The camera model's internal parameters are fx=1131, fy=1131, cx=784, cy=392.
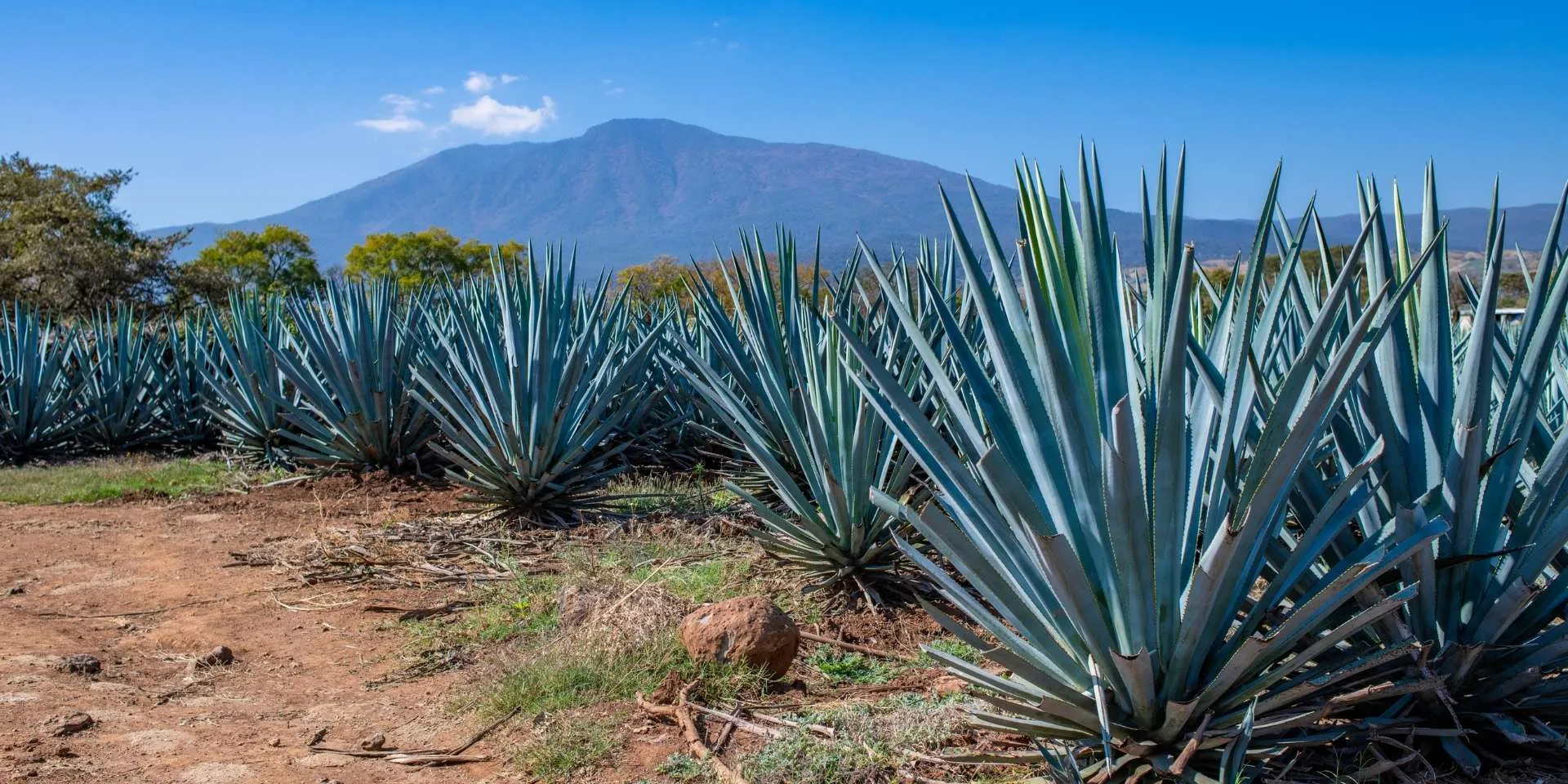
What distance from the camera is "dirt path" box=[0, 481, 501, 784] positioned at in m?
3.57

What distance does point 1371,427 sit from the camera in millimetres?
2824

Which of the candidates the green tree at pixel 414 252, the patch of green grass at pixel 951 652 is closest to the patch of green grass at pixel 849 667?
the patch of green grass at pixel 951 652

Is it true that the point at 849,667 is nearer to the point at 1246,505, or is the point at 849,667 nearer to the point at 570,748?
the point at 570,748

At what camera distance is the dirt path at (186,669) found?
3.57 m

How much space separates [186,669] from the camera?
4.67 metres

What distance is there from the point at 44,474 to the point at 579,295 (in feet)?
18.0

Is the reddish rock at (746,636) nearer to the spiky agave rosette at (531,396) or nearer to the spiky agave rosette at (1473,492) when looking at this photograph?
the spiky agave rosette at (1473,492)

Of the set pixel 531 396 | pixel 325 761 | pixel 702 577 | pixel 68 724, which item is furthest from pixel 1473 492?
pixel 531 396

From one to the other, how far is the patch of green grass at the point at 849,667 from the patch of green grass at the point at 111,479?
6.97 meters

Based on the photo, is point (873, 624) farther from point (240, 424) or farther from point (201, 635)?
point (240, 424)

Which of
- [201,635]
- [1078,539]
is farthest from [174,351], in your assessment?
[1078,539]

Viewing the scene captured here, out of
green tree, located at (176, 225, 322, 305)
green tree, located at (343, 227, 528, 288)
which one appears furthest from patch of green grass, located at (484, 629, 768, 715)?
green tree, located at (343, 227, 528, 288)

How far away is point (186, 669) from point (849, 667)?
2750 millimetres

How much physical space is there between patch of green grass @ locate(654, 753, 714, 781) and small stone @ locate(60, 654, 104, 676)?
8.82 feet
